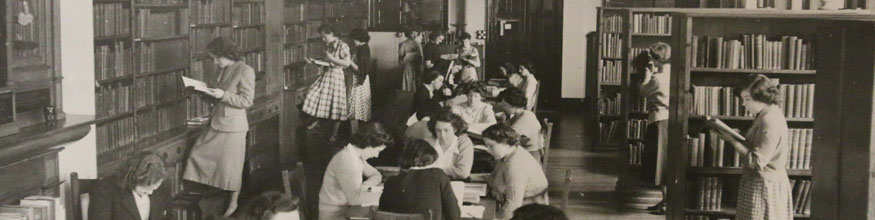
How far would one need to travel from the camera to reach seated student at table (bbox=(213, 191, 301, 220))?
3.64 meters

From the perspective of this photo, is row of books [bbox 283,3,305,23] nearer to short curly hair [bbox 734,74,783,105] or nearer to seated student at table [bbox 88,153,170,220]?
seated student at table [bbox 88,153,170,220]

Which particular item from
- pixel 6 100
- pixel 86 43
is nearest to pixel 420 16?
pixel 86 43

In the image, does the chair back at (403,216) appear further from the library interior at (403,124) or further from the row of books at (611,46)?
the row of books at (611,46)

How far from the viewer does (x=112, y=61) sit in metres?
6.14

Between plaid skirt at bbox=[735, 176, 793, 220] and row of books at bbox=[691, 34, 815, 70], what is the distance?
1062 mm

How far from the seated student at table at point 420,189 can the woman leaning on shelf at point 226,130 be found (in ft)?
7.72

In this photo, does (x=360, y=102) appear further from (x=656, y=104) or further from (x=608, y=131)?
(x=656, y=104)

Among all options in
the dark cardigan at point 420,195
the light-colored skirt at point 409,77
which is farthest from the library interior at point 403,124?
the light-colored skirt at point 409,77

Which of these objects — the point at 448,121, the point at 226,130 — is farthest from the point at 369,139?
the point at 226,130

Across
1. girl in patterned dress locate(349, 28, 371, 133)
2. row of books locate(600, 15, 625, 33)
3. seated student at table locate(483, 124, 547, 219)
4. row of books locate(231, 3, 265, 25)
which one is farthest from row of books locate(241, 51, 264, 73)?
row of books locate(600, 15, 625, 33)

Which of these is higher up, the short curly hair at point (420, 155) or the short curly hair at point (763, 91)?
A: the short curly hair at point (763, 91)

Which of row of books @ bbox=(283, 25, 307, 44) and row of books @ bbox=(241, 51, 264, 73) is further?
row of books @ bbox=(283, 25, 307, 44)

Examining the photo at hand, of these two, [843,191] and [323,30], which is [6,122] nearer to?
[843,191]

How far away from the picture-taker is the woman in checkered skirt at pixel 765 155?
5.63m
